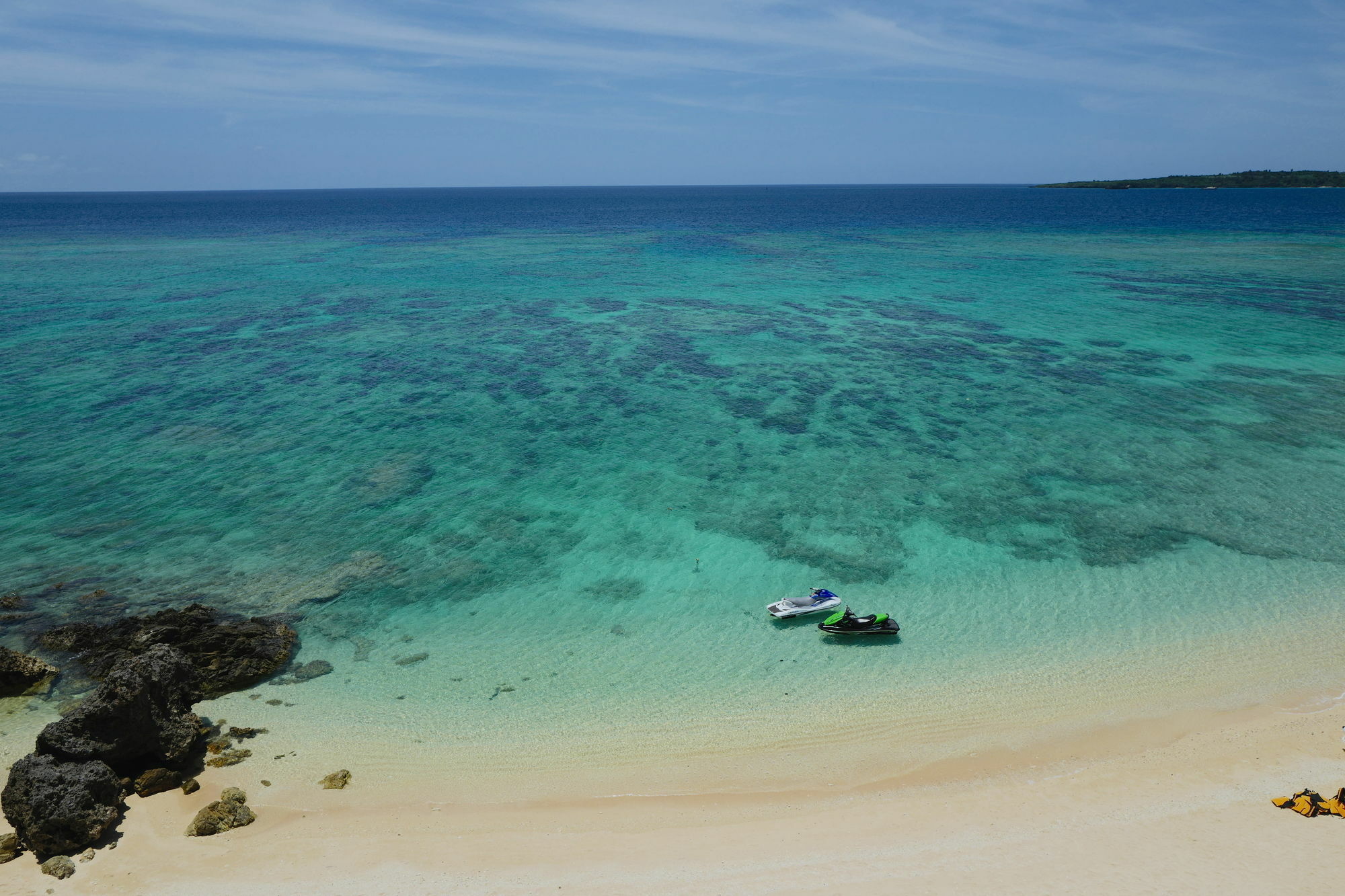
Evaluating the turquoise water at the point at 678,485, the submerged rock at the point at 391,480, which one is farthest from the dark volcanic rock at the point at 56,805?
the submerged rock at the point at 391,480

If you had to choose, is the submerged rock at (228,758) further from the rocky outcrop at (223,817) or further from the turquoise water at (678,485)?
the turquoise water at (678,485)

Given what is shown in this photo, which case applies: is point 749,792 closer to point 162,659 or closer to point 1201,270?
point 162,659

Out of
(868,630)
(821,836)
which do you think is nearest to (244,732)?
(821,836)

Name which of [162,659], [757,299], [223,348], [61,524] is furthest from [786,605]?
[757,299]

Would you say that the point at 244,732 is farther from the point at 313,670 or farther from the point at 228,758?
the point at 313,670

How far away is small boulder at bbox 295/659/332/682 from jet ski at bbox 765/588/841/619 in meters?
10.6

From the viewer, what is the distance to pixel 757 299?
191 ft

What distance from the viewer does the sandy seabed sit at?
11.5 m

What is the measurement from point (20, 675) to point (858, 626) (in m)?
18.4

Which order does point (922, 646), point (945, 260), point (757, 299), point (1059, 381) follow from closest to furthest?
point (922, 646), point (1059, 381), point (757, 299), point (945, 260)

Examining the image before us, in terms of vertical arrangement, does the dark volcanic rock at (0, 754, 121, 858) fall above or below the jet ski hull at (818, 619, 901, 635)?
below

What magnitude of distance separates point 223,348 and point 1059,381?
150 feet

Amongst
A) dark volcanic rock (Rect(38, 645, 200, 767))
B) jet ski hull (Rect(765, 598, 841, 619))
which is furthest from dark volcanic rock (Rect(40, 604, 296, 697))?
jet ski hull (Rect(765, 598, 841, 619))

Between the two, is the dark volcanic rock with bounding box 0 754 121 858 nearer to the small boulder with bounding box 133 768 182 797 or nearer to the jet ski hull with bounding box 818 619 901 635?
the small boulder with bounding box 133 768 182 797
